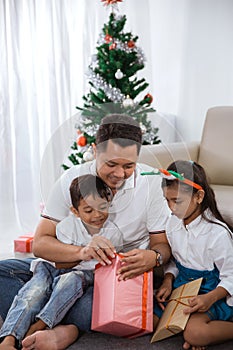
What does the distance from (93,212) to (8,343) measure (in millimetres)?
438

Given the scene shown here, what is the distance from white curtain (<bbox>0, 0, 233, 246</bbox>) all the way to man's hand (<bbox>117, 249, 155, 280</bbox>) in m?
1.76

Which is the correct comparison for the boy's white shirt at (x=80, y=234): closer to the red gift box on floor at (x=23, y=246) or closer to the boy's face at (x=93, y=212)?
the boy's face at (x=93, y=212)

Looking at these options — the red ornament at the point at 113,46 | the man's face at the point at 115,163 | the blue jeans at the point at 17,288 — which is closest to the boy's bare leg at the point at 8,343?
the blue jeans at the point at 17,288

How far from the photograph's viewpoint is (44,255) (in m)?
1.62

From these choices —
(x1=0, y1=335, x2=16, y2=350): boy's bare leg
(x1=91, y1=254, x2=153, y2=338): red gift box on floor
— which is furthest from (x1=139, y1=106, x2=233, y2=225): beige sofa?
(x1=0, y1=335, x2=16, y2=350): boy's bare leg

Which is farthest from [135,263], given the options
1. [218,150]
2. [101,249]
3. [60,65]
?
[60,65]

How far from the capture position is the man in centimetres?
133

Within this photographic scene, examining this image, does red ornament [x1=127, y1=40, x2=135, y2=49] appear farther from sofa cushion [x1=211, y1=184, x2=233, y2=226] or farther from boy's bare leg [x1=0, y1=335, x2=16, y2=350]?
boy's bare leg [x1=0, y1=335, x2=16, y2=350]

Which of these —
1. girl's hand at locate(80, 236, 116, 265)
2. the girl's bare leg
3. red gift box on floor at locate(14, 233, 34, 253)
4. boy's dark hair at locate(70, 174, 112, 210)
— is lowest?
red gift box on floor at locate(14, 233, 34, 253)

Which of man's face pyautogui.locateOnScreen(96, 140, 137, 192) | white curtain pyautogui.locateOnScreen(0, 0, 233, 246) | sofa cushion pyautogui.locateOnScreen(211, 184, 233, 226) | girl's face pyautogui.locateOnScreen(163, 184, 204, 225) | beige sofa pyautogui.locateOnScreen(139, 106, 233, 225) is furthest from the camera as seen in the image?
white curtain pyautogui.locateOnScreen(0, 0, 233, 246)

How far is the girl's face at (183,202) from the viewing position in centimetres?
153

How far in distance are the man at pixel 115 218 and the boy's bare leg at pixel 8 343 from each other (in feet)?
0.14

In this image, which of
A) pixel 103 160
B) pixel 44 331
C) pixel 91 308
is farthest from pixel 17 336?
pixel 103 160

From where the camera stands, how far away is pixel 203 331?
1485 mm
